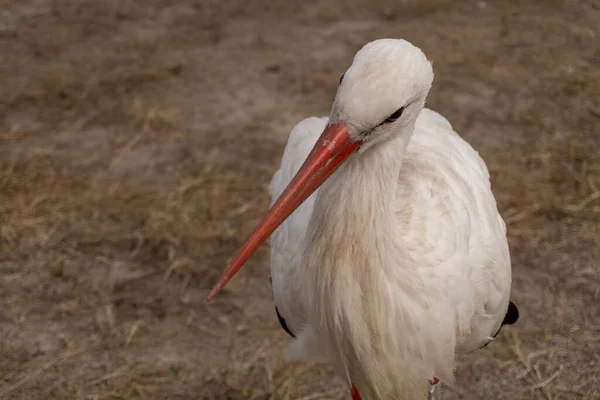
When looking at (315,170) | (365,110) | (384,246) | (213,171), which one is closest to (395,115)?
(365,110)

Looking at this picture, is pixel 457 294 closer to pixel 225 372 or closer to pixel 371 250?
pixel 371 250

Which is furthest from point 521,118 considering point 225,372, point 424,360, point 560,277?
point 424,360

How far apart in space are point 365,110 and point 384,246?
1.39ft

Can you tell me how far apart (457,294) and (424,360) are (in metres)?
0.21

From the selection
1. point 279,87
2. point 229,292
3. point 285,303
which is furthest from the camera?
point 279,87

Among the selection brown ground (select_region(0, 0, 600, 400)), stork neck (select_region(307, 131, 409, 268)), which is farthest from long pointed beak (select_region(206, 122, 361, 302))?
brown ground (select_region(0, 0, 600, 400))

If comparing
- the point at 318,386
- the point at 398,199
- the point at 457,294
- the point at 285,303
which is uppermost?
the point at 398,199

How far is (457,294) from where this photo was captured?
2094 mm

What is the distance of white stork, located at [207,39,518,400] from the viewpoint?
172 centimetres

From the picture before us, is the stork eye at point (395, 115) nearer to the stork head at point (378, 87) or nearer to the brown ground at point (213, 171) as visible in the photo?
the stork head at point (378, 87)

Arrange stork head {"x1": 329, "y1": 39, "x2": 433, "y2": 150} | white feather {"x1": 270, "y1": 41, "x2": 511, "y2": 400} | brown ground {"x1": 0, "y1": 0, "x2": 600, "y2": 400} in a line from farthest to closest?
brown ground {"x1": 0, "y1": 0, "x2": 600, "y2": 400}
white feather {"x1": 270, "y1": 41, "x2": 511, "y2": 400}
stork head {"x1": 329, "y1": 39, "x2": 433, "y2": 150}

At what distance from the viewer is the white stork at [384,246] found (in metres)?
1.72

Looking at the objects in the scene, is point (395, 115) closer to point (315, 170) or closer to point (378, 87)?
point (378, 87)

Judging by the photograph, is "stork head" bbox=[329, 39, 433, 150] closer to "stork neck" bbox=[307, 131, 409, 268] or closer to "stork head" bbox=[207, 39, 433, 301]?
"stork head" bbox=[207, 39, 433, 301]
